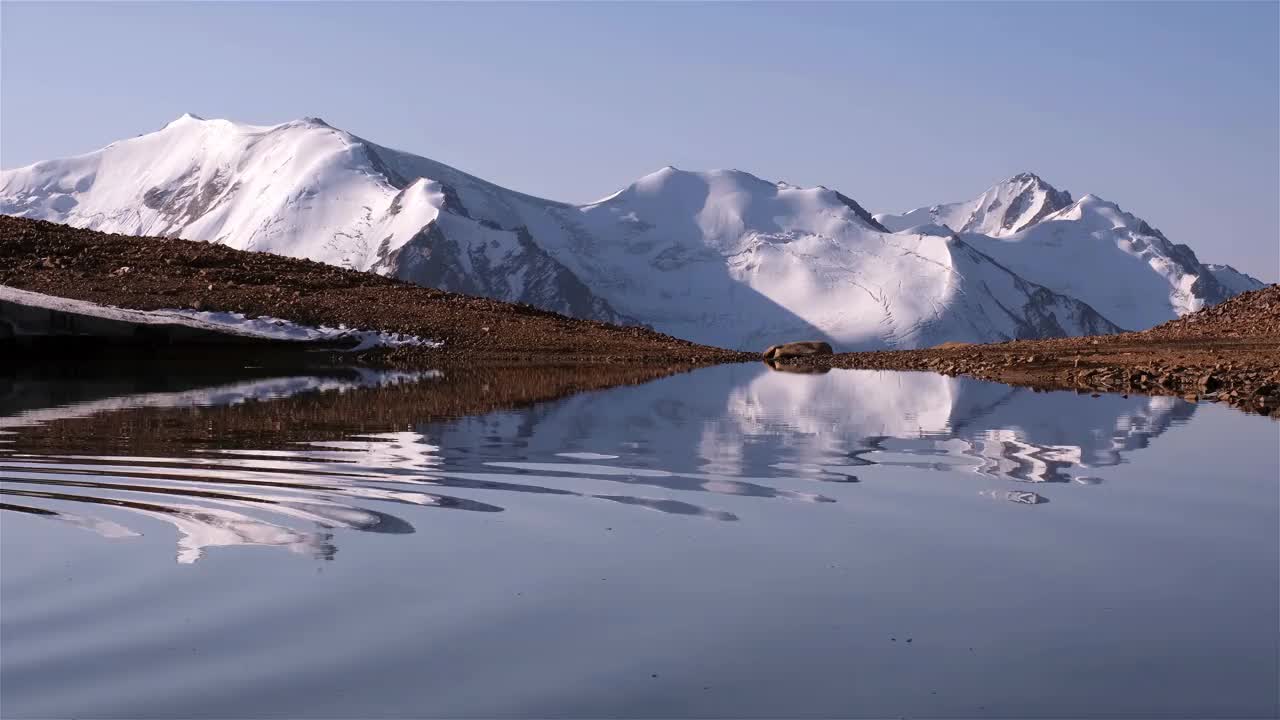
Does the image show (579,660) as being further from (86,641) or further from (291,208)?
(291,208)

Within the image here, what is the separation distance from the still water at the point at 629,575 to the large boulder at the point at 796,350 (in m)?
26.6

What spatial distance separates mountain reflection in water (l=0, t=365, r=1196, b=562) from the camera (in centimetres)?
1019

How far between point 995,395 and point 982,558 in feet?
53.4

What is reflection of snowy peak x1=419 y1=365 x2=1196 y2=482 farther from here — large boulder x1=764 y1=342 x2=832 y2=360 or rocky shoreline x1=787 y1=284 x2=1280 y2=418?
large boulder x1=764 y1=342 x2=832 y2=360

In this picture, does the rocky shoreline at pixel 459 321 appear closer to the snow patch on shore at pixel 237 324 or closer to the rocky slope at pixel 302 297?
the rocky slope at pixel 302 297

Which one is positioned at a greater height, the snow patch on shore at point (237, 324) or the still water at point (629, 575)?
the snow patch on shore at point (237, 324)

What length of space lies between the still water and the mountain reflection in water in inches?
2.8

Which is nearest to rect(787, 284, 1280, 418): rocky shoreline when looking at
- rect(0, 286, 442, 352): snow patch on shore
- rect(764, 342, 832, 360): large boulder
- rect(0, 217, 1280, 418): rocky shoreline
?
rect(0, 217, 1280, 418): rocky shoreline

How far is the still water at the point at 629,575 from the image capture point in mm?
5746

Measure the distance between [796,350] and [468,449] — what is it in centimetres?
3012

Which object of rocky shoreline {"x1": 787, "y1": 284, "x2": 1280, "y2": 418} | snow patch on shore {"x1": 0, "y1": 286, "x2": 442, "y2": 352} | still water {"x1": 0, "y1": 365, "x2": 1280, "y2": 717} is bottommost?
still water {"x1": 0, "y1": 365, "x2": 1280, "y2": 717}

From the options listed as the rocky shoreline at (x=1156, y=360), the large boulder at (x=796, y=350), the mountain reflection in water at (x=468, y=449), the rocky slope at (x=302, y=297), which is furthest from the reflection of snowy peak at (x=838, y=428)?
the large boulder at (x=796, y=350)

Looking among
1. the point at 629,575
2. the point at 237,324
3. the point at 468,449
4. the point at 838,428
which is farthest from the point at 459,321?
the point at 629,575

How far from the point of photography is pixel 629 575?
7.82m
